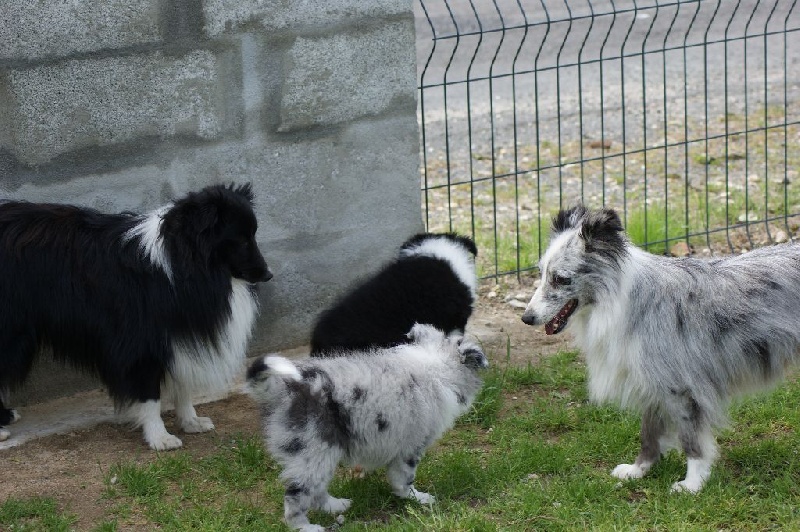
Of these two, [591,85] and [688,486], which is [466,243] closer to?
[688,486]

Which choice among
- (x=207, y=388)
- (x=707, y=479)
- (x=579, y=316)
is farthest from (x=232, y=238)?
(x=707, y=479)

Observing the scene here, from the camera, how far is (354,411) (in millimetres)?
4172

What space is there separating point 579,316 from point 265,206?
2089 mm

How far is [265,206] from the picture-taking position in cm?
Result: 593

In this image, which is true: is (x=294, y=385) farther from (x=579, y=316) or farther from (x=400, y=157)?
(x=400, y=157)

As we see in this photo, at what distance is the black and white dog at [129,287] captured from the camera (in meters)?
5.01

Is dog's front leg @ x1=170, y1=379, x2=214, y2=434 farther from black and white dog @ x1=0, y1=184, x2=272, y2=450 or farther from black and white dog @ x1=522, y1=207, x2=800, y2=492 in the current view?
black and white dog @ x1=522, y1=207, x2=800, y2=492

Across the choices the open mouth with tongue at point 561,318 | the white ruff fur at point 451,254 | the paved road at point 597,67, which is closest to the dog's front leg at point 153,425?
the white ruff fur at point 451,254

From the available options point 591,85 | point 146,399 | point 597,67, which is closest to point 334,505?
point 146,399

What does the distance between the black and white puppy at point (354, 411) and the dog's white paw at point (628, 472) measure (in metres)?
0.79

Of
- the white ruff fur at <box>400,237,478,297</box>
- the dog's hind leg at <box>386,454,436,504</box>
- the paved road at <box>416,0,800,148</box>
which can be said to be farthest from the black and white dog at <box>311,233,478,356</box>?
the paved road at <box>416,0,800,148</box>

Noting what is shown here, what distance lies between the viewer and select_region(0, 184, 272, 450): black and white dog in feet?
16.4

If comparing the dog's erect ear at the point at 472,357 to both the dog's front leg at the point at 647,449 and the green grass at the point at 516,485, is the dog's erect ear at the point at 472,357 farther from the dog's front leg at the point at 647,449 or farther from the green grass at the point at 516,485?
the dog's front leg at the point at 647,449

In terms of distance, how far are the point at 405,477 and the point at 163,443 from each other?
1.40 metres
